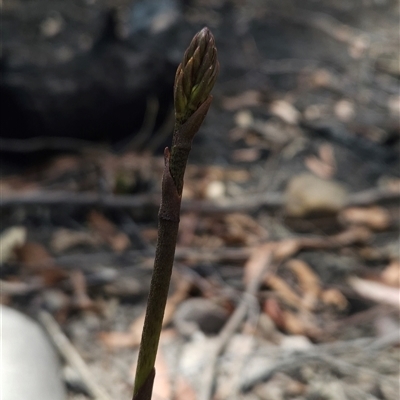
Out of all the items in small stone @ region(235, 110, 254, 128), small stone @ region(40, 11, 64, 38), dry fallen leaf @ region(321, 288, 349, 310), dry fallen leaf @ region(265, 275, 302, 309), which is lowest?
small stone @ region(235, 110, 254, 128)

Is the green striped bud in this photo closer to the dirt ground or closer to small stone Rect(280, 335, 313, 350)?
the dirt ground

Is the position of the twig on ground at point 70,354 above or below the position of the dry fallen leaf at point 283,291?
above

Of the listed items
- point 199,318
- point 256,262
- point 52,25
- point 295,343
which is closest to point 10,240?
point 199,318

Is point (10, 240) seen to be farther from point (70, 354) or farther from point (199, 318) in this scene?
point (199, 318)

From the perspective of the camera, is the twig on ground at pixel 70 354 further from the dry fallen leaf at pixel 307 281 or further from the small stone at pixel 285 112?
the small stone at pixel 285 112

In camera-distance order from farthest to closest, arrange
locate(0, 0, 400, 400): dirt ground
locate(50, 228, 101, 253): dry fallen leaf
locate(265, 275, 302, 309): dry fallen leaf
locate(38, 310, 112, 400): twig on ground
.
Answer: locate(50, 228, 101, 253): dry fallen leaf < locate(265, 275, 302, 309): dry fallen leaf < locate(0, 0, 400, 400): dirt ground < locate(38, 310, 112, 400): twig on ground

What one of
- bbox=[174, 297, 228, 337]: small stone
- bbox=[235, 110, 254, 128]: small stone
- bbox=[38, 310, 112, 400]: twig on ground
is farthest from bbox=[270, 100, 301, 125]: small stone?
bbox=[38, 310, 112, 400]: twig on ground

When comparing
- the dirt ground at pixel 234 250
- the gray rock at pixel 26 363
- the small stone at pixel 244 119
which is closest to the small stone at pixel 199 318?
the dirt ground at pixel 234 250
